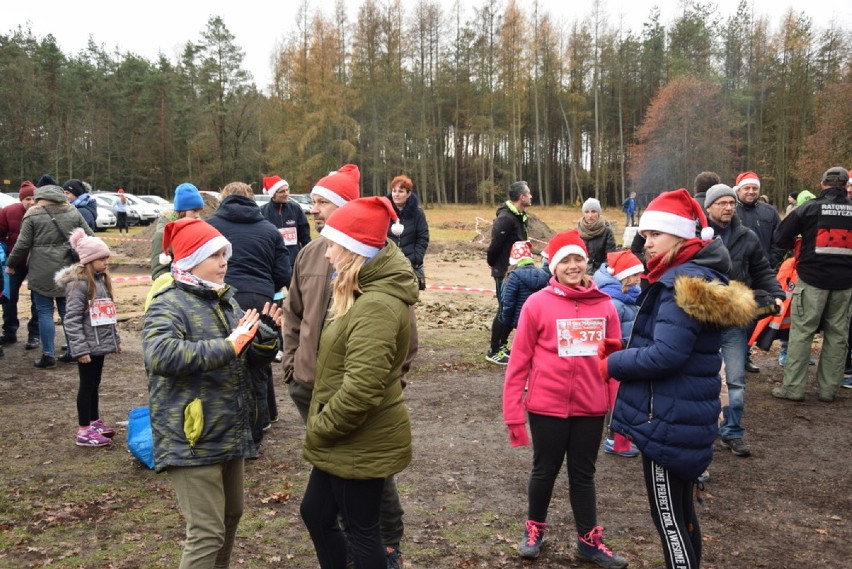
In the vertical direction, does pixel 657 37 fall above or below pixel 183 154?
above

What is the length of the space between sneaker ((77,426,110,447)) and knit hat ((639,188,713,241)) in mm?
4698

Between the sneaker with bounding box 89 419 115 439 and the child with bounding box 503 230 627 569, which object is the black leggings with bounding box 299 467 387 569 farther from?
the sneaker with bounding box 89 419 115 439

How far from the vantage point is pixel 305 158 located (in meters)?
49.5

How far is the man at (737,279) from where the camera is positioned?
570 cm

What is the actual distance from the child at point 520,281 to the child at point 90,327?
4.18 meters

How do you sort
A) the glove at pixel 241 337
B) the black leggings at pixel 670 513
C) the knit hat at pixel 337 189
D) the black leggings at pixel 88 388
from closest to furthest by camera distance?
the glove at pixel 241 337 → the black leggings at pixel 670 513 → the knit hat at pixel 337 189 → the black leggings at pixel 88 388

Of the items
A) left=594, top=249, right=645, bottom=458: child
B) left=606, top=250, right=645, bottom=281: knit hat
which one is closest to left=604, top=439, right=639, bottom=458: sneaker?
left=594, top=249, right=645, bottom=458: child

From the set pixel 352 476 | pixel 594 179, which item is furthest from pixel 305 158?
pixel 352 476

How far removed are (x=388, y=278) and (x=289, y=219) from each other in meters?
5.00

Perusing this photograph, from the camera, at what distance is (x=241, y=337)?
318cm

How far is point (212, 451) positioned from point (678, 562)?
88.3 inches

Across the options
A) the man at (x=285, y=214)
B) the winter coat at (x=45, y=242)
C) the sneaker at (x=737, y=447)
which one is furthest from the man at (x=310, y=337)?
the winter coat at (x=45, y=242)

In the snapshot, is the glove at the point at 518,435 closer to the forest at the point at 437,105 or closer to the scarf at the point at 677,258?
the scarf at the point at 677,258

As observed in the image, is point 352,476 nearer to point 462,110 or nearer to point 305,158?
point 305,158
